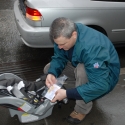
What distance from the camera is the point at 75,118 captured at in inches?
105

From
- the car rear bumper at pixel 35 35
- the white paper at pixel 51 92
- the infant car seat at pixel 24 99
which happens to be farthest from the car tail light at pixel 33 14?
the white paper at pixel 51 92

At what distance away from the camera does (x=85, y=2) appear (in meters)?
3.66

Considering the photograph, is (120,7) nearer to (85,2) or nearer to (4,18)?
(85,2)

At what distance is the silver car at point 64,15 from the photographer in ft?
11.5

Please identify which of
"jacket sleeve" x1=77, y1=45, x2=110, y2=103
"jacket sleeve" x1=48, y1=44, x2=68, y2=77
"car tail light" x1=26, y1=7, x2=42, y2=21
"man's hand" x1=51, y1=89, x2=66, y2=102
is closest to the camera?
"jacket sleeve" x1=77, y1=45, x2=110, y2=103

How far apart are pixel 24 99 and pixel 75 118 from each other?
66 cm

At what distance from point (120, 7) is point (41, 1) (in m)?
1.28

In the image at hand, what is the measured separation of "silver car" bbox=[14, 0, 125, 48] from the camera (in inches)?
138

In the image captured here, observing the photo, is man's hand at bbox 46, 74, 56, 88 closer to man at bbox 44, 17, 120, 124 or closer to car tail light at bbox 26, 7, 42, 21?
man at bbox 44, 17, 120, 124

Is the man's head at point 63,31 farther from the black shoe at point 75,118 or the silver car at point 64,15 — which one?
the silver car at point 64,15

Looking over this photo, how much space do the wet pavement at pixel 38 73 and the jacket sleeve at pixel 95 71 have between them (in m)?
0.61

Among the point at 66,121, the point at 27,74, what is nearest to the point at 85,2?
the point at 27,74

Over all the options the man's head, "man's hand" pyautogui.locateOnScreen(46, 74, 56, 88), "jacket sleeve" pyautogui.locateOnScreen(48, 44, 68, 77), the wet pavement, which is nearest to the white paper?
"man's hand" pyautogui.locateOnScreen(46, 74, 56, 88)

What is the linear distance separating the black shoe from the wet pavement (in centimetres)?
5
